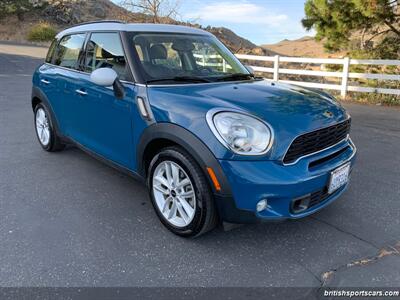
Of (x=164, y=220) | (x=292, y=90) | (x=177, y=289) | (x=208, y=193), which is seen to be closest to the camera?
(x=177, y=289)

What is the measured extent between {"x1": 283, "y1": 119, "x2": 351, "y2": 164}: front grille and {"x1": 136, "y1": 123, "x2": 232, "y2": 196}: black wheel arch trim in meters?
0.47

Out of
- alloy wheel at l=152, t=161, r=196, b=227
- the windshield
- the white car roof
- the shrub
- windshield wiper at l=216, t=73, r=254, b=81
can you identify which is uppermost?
the shrub

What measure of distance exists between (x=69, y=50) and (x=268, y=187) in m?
3.27

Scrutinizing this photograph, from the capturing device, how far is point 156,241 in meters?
3.07

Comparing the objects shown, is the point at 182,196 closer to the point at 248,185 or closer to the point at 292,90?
the point at 248,185

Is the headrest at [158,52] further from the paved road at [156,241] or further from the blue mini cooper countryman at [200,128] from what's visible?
the paved road at [156,241]

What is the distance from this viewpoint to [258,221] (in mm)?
2660

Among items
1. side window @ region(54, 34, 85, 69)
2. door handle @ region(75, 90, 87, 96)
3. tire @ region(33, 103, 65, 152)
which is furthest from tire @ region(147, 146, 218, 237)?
tire @ region(33, 103, 65, 152)

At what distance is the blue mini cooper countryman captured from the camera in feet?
8.64

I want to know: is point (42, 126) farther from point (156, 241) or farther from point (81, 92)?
point (156, 241)

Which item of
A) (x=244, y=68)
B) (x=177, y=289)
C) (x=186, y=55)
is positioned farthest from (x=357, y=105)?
(x=177, y=289)

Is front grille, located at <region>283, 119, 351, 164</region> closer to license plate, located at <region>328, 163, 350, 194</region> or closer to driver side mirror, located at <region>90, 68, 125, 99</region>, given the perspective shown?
license plate, located at <region>328, 163, 350, 194</region>

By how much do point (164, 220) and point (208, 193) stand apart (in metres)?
0.65

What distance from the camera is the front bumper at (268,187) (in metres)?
2.56
